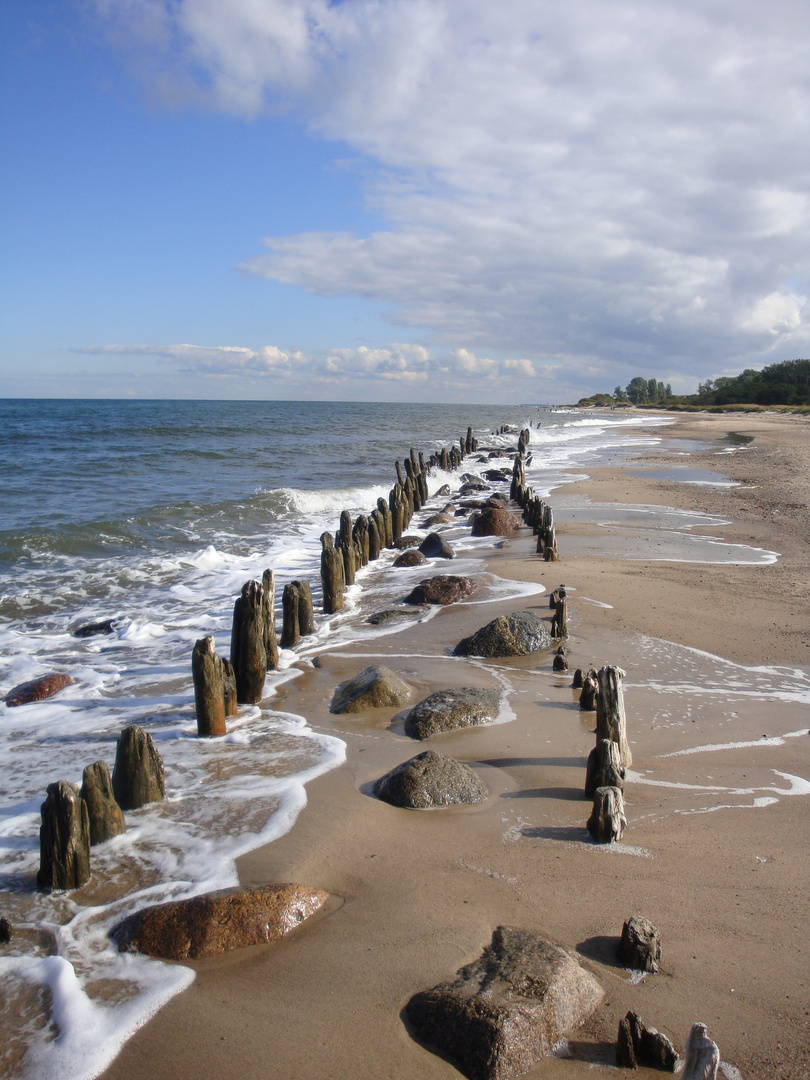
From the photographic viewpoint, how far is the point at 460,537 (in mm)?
16484

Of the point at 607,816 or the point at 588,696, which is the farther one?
the point at 588,696

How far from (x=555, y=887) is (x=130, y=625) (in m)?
7.88

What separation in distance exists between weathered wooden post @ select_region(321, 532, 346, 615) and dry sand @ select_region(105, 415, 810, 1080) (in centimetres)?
249

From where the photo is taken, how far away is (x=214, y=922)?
3502mm

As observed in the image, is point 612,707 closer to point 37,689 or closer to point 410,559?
point 37,689

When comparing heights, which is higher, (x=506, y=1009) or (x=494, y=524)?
(x=494, y=524)

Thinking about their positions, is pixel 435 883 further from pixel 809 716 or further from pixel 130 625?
pixel 130 625

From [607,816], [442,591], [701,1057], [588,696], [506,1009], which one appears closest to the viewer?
[701,1057]

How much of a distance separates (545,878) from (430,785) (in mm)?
1141

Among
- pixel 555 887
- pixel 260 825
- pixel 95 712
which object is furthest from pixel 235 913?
pixel 95 712

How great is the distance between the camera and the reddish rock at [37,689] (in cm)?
728

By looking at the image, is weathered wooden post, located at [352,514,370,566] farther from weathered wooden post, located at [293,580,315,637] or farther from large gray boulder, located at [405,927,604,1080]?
large gray boulder, located at [405,927,604,1080]

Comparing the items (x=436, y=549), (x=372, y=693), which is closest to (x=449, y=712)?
(x=372, y=693)

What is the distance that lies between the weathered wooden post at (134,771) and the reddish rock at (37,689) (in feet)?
9.84
